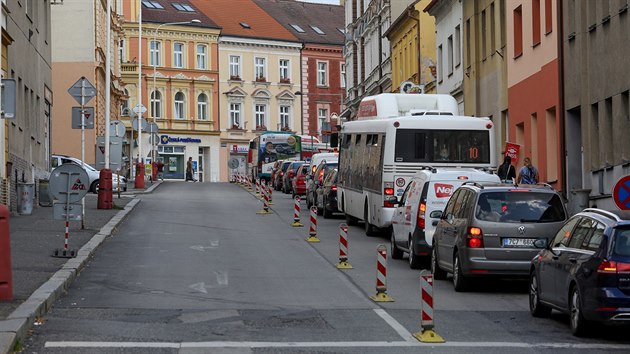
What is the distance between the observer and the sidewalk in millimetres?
13430

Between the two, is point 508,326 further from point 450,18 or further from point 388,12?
point 388,12

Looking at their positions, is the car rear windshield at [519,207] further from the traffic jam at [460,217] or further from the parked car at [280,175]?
the parked car at [280,175]

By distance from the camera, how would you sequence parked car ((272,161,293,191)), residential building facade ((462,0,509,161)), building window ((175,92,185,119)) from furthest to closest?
building window ((175,92,185,119)) < parked car ((272,161,293,191)) < residential building facade ((462,0,509,161))

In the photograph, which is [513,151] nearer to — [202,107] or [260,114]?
[202,107]

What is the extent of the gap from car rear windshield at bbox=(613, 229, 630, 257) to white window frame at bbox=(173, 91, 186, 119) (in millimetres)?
87775

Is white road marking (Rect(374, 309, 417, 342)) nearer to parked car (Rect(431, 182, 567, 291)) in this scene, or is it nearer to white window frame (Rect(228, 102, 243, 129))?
parked car (Rect(431, 182, 567, 291))

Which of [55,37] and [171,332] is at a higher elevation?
[55,37]

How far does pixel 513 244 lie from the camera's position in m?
18.3

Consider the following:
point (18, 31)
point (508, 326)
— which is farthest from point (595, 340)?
point (18, 31)

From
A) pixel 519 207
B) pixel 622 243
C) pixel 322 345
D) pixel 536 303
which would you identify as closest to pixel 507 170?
pixel 519 207

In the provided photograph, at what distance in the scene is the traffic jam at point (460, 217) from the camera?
13.5m

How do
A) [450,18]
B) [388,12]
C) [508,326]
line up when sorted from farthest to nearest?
1. [388,12]
2. [450,18]
3. [508,326]

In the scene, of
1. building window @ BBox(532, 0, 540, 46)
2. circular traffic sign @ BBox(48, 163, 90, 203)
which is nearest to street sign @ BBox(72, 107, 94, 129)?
circular traffic sign @ BBox(48, 163, 90, 203)

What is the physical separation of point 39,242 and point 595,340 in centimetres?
1412
